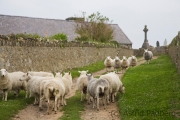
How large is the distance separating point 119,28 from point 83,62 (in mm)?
40638

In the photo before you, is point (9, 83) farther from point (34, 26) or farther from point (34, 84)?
point (34, 26)

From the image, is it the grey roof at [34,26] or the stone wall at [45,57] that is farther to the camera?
the grey roof at [34,26]

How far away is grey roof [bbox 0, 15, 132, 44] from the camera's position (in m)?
49.2

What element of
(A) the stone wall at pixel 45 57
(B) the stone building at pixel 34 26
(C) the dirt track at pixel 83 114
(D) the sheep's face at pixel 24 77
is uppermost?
(B) the stone building at pixel 34 26

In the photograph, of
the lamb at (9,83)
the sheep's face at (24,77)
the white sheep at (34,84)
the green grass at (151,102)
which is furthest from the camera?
the sheep's face at (24,77)

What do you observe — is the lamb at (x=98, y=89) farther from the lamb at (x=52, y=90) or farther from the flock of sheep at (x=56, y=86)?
the lamb at (x=52, y=90)

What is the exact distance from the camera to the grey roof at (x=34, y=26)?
4919 cm

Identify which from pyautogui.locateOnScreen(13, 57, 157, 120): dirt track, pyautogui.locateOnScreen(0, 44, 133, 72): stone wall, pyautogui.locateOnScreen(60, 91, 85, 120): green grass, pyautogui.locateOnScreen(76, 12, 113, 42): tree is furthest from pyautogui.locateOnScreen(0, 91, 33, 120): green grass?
pyautogui.locateOnScreen(76, 12, 113, 42): tree

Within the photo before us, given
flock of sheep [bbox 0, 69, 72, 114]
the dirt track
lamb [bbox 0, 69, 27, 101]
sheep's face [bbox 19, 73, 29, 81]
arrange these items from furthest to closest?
sheep's face [bbox 19, 73, 29, 81]
lamb [bbox 0, 69, 27, 101]
flock of sheep [bbox 0, 69, 72, 114]
the dirt track

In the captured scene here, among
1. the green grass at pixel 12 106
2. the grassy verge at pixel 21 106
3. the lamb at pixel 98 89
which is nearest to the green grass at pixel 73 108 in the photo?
the grassy verge at pixel 21 106

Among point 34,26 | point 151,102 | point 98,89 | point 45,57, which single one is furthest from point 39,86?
point 34,26

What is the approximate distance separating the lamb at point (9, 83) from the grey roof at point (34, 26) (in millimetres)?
33907

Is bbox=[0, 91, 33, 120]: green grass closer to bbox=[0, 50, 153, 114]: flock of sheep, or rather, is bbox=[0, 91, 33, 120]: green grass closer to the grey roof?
bbox=[0, 50, 153, 114]: flock of sheep

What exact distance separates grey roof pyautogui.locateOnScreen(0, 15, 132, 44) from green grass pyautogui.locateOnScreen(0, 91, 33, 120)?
34.6m
